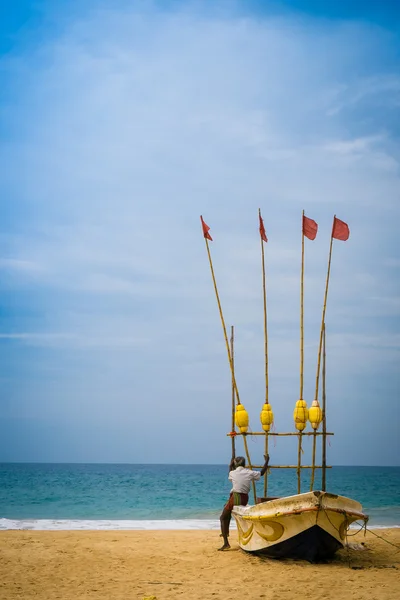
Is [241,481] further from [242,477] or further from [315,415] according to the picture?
[315,415]

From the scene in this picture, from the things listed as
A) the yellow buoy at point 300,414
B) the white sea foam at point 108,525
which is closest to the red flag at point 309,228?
the yellow buoy at point 300,414

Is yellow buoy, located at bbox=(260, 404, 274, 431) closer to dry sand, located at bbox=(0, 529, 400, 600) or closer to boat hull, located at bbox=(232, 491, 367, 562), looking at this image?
boat hull, located at bbox=(232, 491, 367, 562)

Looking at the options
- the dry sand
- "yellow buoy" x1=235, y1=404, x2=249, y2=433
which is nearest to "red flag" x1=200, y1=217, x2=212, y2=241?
"yellow buoy" x1=235, y1=404, x2=249, y2=433

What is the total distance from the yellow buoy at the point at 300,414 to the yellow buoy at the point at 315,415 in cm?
9

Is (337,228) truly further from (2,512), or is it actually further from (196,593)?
(2,512)

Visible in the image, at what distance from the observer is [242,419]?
1090 cm

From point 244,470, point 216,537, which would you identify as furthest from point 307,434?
point 216,537

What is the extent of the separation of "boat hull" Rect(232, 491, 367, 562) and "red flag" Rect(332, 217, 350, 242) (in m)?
4.70

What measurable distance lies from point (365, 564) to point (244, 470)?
2256mm

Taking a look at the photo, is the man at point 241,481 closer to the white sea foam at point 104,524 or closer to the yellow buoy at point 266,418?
the yellow buoy at point 266,418

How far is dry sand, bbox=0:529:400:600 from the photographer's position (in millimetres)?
7723

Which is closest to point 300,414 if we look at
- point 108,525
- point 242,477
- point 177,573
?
point 242,477

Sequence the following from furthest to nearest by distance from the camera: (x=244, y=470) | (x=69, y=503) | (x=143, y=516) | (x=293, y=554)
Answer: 1. (x=69, y=503)
2. (x=143, y=516)
3. (x=244, y=470)
4. (x=293, y=554)

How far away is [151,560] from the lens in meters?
10.2
